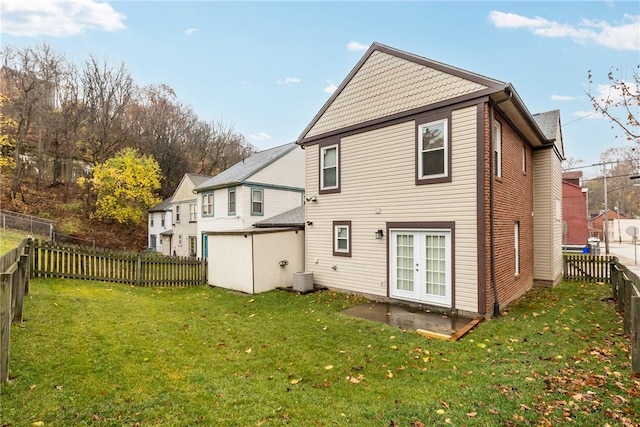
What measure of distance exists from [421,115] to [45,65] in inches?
1421

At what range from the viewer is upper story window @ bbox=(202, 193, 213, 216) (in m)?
21.8

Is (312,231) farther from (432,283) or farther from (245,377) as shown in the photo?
(245,377)

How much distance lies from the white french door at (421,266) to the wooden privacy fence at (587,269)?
8.77 meters

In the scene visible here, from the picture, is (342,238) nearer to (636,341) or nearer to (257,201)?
(636,341)

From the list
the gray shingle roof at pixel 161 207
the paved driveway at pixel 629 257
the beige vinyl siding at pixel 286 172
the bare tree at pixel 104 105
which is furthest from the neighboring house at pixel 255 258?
the bare tree at pixel 104 105

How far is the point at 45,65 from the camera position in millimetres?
28969

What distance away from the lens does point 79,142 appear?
32469 mm

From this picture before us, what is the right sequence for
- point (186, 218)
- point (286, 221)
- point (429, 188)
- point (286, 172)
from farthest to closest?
1. point (186, 218)
2. point (286, 172)
3. point (286, 221)
4. point (429, 188)

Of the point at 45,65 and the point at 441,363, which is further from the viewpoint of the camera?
the point at 45,65

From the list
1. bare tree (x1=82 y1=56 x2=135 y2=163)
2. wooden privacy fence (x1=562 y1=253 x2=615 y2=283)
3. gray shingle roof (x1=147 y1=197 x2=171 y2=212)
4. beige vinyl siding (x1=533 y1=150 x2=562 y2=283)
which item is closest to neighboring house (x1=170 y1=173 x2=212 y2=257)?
gray shingle roof (x1=147 y1=197 x2=171 y2=212)

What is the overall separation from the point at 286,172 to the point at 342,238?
1112cm

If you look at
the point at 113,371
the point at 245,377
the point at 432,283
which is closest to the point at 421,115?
the point at 432,283

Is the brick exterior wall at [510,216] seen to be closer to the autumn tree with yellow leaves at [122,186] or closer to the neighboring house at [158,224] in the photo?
the neighboring house at [158,224]

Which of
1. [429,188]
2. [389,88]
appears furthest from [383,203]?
[389,88]
